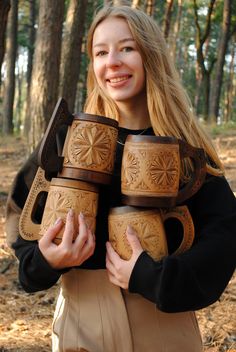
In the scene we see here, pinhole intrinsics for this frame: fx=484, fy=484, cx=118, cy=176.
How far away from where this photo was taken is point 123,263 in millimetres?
1343

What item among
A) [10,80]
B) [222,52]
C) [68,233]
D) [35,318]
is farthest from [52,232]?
[10,80]

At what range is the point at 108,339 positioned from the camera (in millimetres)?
1430

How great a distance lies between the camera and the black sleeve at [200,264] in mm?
1295

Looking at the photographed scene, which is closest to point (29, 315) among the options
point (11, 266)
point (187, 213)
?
point (11, 266)

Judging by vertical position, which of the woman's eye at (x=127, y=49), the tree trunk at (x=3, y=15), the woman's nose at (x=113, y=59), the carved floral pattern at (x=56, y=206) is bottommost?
the carved floral pattern at (x=56, y=206)

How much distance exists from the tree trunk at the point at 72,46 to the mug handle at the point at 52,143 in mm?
6478

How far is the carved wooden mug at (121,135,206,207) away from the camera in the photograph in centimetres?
133

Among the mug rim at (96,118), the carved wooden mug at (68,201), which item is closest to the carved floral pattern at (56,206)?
the carved wooden mug at (68,201)

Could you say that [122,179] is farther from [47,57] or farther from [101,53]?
[47,57]

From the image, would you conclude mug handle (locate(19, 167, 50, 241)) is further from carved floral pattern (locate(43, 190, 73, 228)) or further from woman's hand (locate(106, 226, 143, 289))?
woman's hand (locate(106, 226, 143, 289))

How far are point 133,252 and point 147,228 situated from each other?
0.25 feet

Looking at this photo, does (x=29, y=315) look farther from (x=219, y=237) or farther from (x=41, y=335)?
(x=219, y=237)

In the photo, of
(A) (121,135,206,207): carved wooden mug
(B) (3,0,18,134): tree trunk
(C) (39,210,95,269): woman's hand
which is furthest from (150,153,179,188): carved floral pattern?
(B) (3,0,18,134): tree trunk

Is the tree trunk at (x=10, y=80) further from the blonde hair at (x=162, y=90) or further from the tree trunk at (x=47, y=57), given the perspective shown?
the blonde hair at (x=162, y=90)
